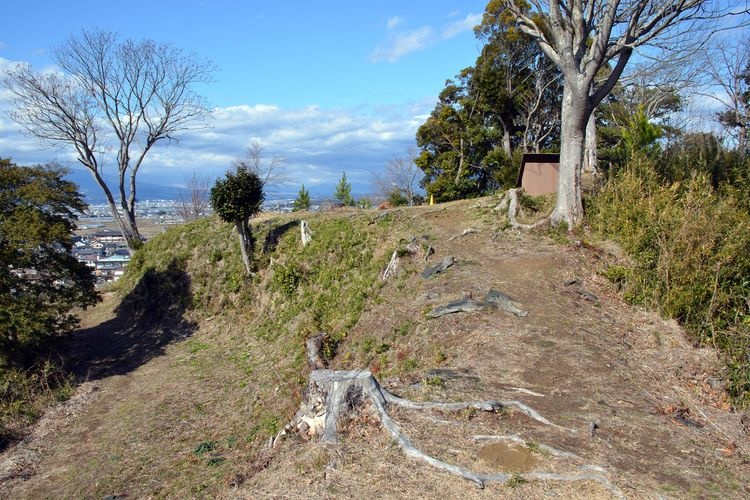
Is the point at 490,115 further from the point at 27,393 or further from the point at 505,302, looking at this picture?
the point at 27,393

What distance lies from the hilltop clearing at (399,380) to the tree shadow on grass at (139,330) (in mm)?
105

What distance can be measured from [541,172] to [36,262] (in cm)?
1372

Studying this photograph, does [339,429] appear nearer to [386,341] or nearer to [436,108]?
[386,341]

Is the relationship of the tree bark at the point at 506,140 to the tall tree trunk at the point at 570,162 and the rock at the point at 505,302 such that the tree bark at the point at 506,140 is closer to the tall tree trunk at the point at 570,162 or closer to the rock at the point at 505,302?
the tall tree trunk at the point at 570,162

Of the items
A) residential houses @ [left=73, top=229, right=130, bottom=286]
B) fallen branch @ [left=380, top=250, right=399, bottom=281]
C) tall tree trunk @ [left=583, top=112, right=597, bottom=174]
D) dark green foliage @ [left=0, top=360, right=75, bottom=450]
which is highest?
tall tree trunk @ [left=583, top=112, right=597, bottom=174]

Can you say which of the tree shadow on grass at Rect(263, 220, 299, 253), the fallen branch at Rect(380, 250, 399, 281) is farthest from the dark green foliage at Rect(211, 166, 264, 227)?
the fallen branch at Rect(380, 250, 399, 281)

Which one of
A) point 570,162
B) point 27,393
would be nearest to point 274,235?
point 27,393

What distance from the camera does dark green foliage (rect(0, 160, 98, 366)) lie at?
11438 millimetres

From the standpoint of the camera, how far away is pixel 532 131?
28.6 meters

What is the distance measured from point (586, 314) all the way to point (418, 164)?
2155 centimetres

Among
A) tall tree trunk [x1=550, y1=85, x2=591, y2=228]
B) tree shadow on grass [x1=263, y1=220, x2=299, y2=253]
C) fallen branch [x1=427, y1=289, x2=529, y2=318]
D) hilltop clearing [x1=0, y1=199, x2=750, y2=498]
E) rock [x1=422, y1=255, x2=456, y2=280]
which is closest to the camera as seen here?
hilltop clearing [x1=0, y1=199, x2=750, y2=498]

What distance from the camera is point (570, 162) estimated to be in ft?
36.6

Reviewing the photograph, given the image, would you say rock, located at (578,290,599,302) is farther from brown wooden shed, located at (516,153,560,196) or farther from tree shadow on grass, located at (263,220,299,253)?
tree shadow on grass, located at (263,220,299,253)

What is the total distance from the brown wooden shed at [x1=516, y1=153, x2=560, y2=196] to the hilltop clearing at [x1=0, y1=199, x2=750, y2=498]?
4.77 ft
